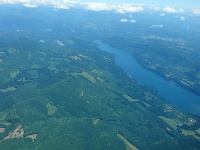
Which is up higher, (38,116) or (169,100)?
(38,116)

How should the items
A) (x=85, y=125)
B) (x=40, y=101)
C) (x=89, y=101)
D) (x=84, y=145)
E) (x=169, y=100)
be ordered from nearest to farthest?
(x=84, y=145) → (x=85, y=125) → (x=40, y=101) → (x=89, y=101) → (x=169, y=100)

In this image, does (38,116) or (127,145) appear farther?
(38,116)

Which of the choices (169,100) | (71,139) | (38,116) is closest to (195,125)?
(169,100)

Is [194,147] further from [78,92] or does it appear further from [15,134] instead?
[15,134]

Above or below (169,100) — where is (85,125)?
above

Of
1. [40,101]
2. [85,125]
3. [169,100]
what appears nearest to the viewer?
[85,125]

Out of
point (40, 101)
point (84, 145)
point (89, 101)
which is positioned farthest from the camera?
point (89, 101)

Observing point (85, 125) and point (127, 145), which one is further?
point (85, 125)

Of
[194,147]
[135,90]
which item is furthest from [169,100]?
[194,147]

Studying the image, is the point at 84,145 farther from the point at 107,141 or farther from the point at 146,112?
the point at 146,112
